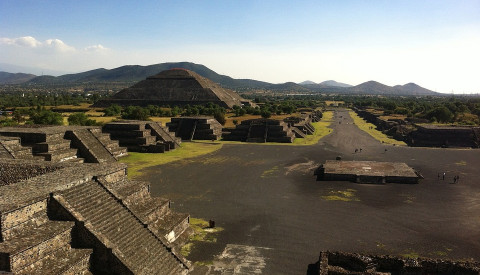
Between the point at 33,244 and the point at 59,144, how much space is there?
26744 millimetres

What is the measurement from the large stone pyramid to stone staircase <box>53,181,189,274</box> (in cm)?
11468

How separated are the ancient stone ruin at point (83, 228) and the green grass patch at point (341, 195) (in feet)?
47.0

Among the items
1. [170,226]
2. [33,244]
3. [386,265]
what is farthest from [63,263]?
[386,265]

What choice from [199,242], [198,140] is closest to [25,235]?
[199,242]

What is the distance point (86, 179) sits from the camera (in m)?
17.2

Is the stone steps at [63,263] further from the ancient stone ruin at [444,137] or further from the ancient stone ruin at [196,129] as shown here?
the ancient stone ruin at [444,137]

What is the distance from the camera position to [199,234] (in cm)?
2070

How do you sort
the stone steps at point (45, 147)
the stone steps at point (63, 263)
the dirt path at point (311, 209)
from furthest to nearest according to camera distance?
1. the stone steps at point (45, 147)
2. the dirt path at point (311, 209)
3. the stone steps at point (63, 263)

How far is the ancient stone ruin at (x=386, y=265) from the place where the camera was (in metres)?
15.8

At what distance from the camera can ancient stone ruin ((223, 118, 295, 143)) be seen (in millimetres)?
63625

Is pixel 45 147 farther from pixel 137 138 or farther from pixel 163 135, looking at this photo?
pixel 163 135

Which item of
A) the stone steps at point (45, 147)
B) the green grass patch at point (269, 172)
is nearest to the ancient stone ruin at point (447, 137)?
the green grass patch at point (269, 172)

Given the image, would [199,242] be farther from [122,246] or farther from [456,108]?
[456,108]

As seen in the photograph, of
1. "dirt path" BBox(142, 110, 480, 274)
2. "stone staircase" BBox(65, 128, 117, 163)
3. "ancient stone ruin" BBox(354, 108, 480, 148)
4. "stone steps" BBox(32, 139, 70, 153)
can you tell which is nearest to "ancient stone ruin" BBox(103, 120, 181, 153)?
"dirt path" BBox(142, 110, 480, 274)
